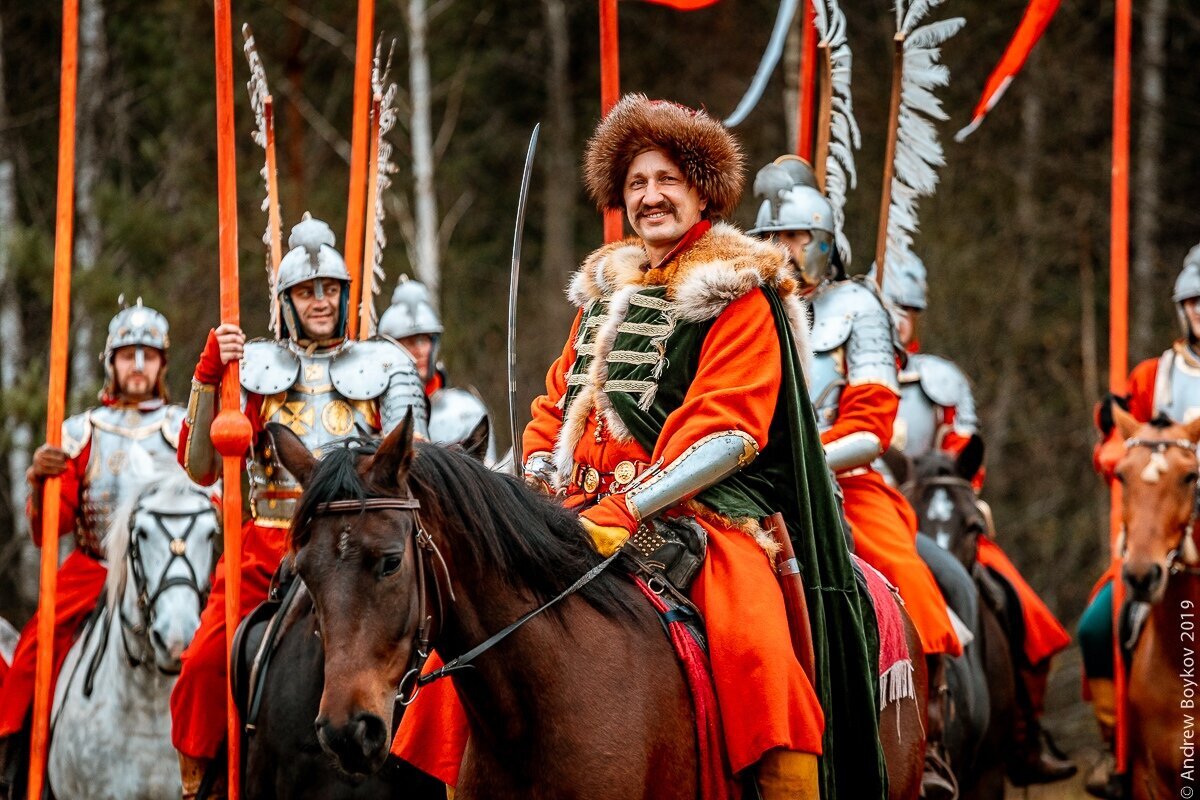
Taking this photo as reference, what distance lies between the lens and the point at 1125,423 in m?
8.23

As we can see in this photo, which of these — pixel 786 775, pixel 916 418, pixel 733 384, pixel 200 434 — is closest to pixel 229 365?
pixel 200 434

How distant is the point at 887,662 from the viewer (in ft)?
17.9

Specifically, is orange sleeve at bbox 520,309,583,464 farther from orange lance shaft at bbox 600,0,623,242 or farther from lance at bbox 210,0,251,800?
orange lance shaft at bbox 600,0,623,242

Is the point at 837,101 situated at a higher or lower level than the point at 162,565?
higher

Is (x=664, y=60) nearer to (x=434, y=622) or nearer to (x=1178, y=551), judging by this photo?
(x=1178, y=551)

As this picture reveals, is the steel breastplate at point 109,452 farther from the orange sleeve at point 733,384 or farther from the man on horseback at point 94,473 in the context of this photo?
the orange sleeve at point 733,384

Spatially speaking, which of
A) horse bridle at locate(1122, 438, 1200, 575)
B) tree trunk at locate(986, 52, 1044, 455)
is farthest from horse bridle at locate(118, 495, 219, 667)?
tree trunk at locate(986, 52, 1044, 455)

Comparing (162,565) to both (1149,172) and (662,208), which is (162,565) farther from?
(1149,172)

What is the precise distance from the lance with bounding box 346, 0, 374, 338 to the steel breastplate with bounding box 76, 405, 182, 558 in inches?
58.7

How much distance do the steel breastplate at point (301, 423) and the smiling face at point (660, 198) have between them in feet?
6.78

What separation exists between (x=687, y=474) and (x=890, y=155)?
3.64 meters

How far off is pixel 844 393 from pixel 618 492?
229cm

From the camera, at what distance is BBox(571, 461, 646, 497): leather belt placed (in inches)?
195

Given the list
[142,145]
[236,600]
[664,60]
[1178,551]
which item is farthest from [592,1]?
[236,600]
